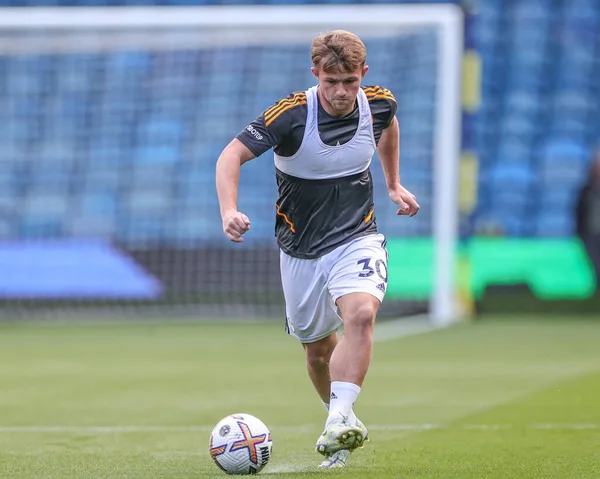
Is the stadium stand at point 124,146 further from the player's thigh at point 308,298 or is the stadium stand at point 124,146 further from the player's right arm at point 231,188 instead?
the player's right arm at point 231,188

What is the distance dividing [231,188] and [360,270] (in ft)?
2.32

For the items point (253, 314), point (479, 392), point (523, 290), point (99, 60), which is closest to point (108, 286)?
point (253, 314)

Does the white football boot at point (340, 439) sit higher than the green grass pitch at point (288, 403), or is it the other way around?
the white football boot at point (340, 439)

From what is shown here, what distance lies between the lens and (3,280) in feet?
52.3

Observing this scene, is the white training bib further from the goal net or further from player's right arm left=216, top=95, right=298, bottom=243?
the goal net

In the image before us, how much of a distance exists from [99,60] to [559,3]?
8.65 m

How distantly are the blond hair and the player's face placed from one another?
27 millimetres

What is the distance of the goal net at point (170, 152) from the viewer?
14734 mm

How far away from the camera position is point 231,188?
5.25 m

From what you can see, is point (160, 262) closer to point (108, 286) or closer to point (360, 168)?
point (108, 286)

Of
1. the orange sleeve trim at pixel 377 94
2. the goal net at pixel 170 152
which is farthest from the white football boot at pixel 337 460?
the goal net at pixel 170 152

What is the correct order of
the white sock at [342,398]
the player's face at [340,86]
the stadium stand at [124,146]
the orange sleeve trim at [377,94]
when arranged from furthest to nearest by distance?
the stadium stand at [124,146]
the orange sleeve trim at [377,94]
the player's face at [340,86]
the white sock at [342,398]

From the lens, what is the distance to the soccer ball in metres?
5.13

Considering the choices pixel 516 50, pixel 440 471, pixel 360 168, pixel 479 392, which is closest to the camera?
pixel 440 471
